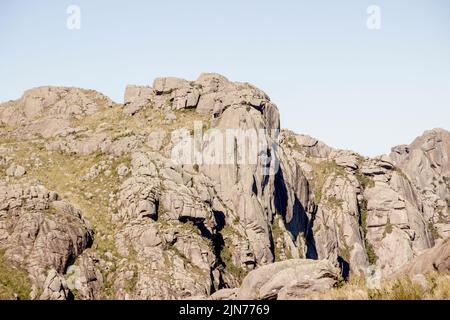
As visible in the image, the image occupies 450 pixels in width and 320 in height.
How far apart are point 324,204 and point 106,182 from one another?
6632 cm

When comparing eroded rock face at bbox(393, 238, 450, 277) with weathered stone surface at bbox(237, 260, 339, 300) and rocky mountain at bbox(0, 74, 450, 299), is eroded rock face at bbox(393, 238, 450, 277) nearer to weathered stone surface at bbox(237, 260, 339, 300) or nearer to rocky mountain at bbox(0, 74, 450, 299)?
rocky mountain at bbox(0, 74, 450, 299)

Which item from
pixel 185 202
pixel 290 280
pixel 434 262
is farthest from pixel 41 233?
pixel 434 262

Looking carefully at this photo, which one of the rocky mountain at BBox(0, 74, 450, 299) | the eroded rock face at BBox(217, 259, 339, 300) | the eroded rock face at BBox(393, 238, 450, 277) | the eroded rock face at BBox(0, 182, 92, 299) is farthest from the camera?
the rocky mountain at BBox(0, 74, 450, 299)

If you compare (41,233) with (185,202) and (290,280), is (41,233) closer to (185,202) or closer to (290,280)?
(185,202)

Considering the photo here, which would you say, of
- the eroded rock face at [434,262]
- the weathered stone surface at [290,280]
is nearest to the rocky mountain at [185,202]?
the weathered stone surface at [290,280]

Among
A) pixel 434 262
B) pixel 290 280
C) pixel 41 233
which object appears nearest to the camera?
pixel 434 262

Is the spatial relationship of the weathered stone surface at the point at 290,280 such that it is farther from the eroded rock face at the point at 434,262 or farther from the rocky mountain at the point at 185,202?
the eroded rock face at the point at 434,262

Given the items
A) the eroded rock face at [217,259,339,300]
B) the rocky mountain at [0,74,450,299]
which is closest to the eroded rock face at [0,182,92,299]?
the rocky mountain at [0,74,450,299]

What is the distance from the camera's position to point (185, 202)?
86.0 m

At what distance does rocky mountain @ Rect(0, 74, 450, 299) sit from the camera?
70.1 metres

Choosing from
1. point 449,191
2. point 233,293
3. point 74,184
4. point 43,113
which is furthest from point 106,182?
→ point 449,191

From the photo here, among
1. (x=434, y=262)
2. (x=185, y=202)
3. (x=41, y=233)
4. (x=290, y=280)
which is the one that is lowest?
(x=290, y=280)

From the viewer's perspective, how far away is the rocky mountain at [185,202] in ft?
230

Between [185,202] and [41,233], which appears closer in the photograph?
[41,233]
